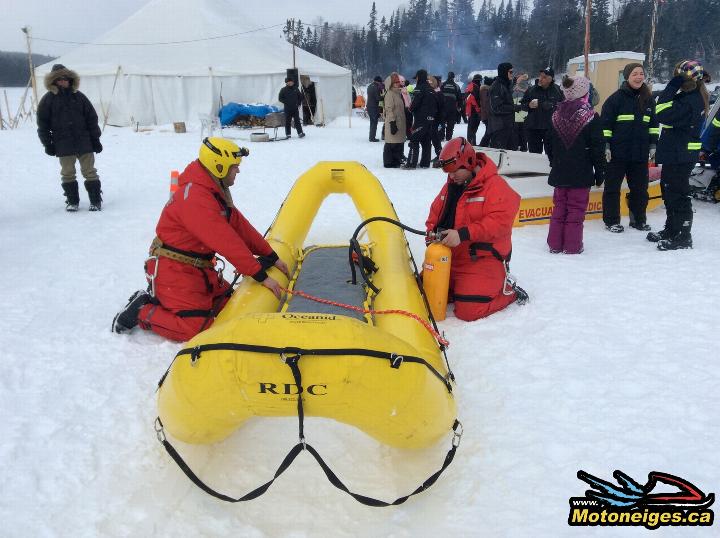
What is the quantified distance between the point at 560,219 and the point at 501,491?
2943mm

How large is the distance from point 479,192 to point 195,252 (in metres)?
1.65

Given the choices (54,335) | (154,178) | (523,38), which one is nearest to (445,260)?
(54,335)

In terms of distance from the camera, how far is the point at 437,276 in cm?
315

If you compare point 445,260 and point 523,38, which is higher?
point 523,38

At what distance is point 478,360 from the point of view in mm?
2717

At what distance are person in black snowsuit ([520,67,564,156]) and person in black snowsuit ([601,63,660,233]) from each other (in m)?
1.70

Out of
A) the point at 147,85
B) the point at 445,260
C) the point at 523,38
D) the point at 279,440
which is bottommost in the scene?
the point at 279,440

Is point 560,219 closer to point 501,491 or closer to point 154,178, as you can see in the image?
point 501,491

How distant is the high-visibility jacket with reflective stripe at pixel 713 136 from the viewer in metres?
5.40

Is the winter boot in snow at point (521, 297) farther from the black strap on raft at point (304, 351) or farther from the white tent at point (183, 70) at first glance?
the white tent at point (183, 70)

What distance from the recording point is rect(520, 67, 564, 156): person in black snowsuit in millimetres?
6453

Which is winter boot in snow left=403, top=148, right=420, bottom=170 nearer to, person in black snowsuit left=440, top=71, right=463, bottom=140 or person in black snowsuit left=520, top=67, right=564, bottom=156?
person in black snowsuit left=440, top=71, right=463, bottom=140

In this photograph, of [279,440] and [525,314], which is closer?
[279,440]

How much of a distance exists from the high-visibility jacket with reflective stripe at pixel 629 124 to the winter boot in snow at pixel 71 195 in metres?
5.03
